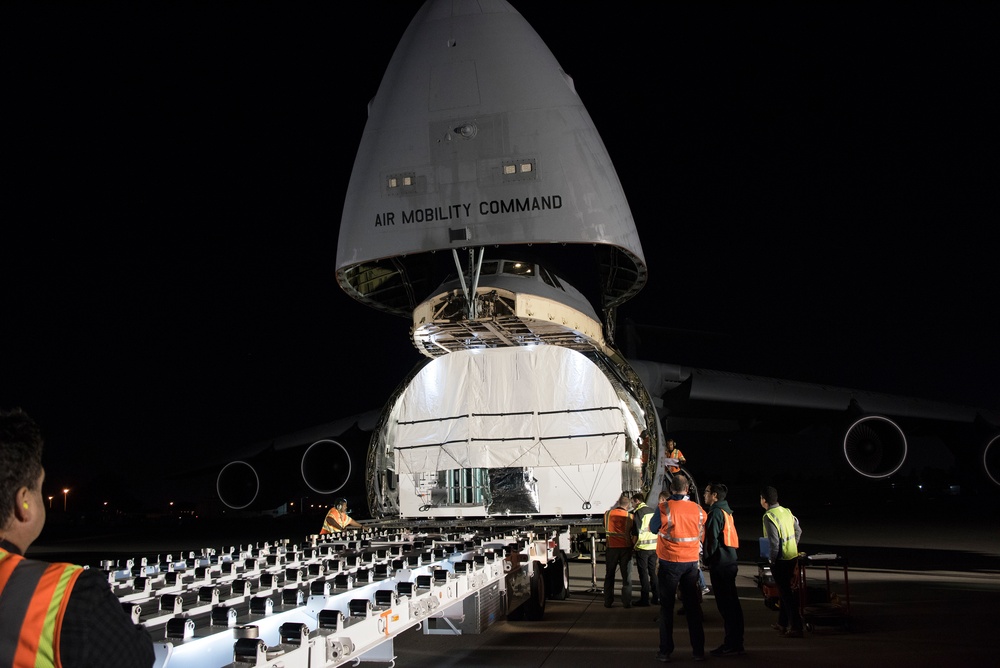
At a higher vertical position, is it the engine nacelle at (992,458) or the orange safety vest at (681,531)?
the engine nacelle at (992,458)

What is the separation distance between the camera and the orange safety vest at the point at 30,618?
159cm

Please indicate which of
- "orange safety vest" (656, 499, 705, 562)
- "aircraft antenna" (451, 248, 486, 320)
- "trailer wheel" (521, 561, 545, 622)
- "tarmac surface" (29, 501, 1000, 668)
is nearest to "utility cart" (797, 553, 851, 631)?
"tarmac surface" (29, 501, 1000, 668)

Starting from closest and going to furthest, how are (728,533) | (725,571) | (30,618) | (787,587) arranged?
(30,618)
(725,571)
(728,533)
(787,587)

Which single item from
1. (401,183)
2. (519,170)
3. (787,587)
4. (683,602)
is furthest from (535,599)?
(401,183)

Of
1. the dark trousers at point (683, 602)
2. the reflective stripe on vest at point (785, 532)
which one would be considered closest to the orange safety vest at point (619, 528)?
the reflective stripe on vest at point (785, 532)

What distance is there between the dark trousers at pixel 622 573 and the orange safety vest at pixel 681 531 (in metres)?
2.62

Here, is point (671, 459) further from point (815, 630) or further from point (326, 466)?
point (326, 466)

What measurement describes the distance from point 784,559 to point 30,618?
6.42 metres

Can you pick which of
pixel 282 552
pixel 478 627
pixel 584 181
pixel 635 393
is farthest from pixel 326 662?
pixel 635 393

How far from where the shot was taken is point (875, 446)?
1580 cm

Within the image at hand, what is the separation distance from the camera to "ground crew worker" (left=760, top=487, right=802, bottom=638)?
6867mm

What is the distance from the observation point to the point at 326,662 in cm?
321

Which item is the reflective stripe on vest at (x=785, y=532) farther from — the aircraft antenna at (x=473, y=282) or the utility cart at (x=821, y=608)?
the aircraft antenna at (x=473, y=282)

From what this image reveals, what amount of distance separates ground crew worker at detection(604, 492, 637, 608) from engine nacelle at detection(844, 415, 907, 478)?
758 centimetres
